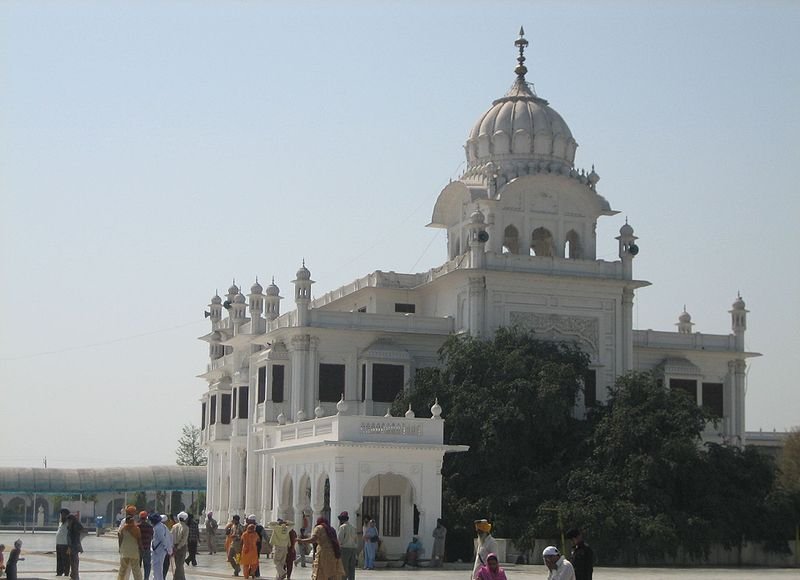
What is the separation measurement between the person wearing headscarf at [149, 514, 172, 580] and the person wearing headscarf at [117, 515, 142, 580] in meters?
0.35

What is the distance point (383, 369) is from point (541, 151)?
913 cm

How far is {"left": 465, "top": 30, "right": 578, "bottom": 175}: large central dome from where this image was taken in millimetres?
48125

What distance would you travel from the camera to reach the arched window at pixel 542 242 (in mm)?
47688

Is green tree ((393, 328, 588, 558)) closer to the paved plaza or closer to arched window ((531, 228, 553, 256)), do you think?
the paved plaza

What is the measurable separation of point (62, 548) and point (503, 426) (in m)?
17.0

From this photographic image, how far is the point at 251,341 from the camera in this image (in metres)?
51.0

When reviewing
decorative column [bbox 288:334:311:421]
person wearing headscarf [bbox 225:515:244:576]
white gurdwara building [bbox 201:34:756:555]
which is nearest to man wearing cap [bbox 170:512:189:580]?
person wearing headscarf [bbox 225:515:244:576]

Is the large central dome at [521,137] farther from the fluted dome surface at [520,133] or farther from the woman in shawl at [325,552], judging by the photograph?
the woman in shawl at [325,552]

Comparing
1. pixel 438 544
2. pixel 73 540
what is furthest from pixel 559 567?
pixel 438 544

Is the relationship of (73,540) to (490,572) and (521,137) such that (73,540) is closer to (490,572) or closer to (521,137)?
(490,572)

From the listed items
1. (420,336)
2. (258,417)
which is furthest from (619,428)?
(258,417)

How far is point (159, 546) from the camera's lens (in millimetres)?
22781

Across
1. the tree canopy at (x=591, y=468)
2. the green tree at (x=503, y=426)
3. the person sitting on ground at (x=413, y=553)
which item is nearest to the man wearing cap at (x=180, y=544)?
the person sitting on ground at (x=413, y=553)

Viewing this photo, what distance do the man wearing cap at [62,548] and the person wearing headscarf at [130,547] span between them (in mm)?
3103
